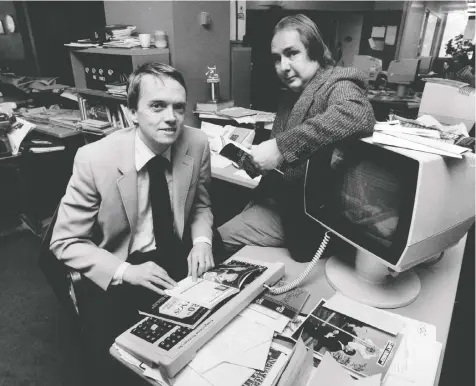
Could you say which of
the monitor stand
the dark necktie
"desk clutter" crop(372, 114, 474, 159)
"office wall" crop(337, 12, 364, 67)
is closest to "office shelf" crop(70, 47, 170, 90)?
the dark necktie

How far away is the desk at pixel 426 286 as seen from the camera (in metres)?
1.06

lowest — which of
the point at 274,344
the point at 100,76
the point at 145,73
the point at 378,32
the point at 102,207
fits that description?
the point at 274,344

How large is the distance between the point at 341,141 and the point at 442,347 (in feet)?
2.05

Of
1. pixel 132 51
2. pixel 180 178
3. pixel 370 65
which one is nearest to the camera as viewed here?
pixel 180 178

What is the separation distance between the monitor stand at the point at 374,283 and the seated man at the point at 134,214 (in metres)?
0.50

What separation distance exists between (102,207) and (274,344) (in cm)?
83

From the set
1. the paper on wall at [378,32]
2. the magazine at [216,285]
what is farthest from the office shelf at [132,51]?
the paper on wall at [378,32]

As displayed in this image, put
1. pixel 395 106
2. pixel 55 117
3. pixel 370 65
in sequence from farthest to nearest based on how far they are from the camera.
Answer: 1. pixel 370 65
2. pixel 395 106
3. pixel 55 117

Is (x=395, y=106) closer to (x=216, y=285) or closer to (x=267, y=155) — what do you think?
(x=267, y=155)

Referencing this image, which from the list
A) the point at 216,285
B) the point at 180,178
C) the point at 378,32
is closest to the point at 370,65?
the point at 378,32

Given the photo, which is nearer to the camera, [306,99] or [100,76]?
[306,99]

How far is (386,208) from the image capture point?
103 centimetres

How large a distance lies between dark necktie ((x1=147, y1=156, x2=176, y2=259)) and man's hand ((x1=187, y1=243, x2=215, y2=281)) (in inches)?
5.2

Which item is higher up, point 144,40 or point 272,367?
point 144,40
